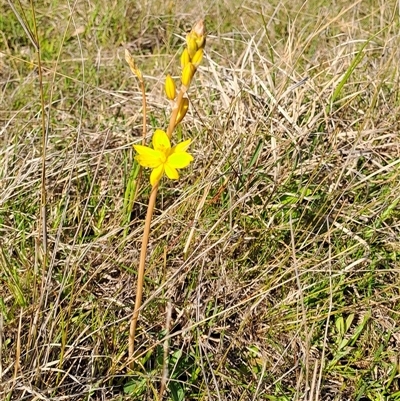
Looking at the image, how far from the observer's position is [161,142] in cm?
112

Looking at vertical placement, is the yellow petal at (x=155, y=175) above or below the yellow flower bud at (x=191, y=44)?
below

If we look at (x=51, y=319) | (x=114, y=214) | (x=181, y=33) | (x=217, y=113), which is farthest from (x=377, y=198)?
(x=181, y=33)

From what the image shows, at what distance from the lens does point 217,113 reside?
1990mm

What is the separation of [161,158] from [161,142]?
0.03 m

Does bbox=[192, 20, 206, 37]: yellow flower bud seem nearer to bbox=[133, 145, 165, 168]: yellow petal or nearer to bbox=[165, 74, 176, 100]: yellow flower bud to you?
bbox=[165, 74, 176, 100]: yellow flower bud

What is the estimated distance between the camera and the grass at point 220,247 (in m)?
1.35

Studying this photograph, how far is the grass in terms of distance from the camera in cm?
135

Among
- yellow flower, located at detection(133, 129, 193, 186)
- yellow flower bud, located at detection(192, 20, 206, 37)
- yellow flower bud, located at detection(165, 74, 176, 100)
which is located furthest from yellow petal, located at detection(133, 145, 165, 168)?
yellow flower bud, located at detection(192, 20, 206, 37)

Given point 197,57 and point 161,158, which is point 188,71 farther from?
point 161,158

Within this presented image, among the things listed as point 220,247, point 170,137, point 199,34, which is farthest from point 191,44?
point 220,247

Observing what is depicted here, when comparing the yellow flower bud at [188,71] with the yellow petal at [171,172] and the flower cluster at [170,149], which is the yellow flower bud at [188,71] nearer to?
the flower cluster at [170,149]

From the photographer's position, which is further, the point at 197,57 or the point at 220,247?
the point at 220,247

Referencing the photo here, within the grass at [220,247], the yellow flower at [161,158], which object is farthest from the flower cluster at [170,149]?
the grass at [220,247]

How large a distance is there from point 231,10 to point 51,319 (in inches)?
79.1
